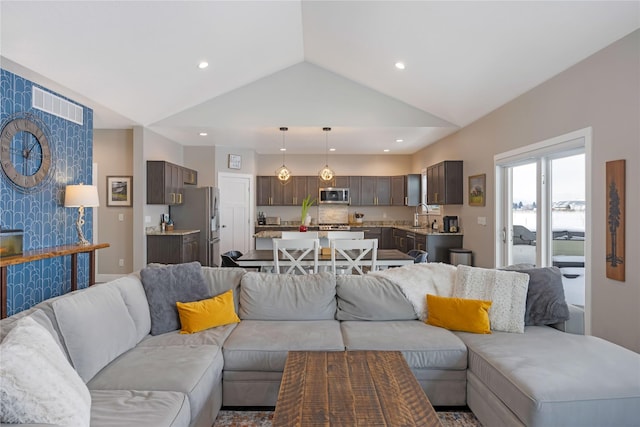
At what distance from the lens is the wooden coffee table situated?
1.53 meters

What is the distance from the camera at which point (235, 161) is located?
8.40m

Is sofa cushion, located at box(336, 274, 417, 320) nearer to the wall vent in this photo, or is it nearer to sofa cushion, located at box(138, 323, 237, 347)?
sofa cushion, located at box(138, 323, 237, 347)

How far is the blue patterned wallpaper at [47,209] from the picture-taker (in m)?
3.73

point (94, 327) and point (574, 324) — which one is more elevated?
point (94, 327)

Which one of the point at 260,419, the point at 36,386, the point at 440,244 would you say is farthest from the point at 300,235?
the point at 36,386

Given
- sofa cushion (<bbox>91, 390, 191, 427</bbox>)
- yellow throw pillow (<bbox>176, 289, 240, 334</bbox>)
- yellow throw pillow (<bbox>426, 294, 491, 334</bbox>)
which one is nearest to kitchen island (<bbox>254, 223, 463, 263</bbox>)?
yellow throw pillow (<bbox>176, 289, 240, 334</bbox>)

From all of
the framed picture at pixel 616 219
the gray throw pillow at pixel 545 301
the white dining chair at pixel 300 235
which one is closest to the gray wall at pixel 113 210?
the white dining chair at pixel 300 235

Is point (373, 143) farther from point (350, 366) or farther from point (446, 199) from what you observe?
point (350, 366)

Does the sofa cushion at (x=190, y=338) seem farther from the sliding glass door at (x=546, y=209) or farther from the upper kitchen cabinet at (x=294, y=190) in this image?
the upper kitchen cabinet at (x=294, y=190)

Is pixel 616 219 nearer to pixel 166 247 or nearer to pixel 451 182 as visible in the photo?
pixel 451 182

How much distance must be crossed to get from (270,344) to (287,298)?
0.60 metres

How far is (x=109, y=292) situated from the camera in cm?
236

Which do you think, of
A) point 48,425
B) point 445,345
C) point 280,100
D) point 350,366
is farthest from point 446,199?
point 48,425

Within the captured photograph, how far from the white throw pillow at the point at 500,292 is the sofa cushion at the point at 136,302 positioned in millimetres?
2298
